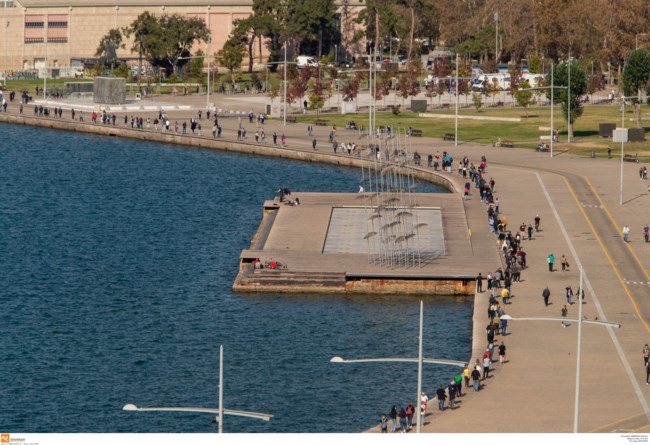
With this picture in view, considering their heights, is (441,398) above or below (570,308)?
below

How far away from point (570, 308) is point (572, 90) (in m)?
88.4

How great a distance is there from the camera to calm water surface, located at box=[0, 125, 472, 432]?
287 feet

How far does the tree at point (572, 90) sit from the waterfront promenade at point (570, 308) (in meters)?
14.2

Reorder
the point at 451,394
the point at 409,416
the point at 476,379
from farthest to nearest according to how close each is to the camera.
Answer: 1. the point at 476,379
2. the point at 451,394
3. the point at 409,416

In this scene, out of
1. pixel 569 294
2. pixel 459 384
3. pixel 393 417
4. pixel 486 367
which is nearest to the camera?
pixel 393 417

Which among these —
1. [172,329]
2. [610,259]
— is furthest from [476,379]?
[610,259]

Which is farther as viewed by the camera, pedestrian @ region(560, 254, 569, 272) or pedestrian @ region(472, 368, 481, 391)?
pedestrian @ region(560, 254, 569, 272)

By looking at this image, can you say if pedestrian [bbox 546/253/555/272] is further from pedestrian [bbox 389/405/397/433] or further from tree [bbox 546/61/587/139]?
tree [bbox 546/61/587/139]

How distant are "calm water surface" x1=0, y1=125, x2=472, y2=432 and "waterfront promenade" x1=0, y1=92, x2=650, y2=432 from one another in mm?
4365

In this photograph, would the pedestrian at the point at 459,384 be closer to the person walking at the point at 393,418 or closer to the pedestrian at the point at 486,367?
the pedestrian at the point at 486,367

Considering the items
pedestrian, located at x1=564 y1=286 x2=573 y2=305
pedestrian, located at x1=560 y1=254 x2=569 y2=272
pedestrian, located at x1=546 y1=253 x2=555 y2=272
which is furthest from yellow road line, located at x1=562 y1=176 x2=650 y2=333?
pedestrian, located at x1=546 y1=253 x2=555 y2=272

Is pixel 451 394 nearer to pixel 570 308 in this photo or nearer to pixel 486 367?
pixel 486 367

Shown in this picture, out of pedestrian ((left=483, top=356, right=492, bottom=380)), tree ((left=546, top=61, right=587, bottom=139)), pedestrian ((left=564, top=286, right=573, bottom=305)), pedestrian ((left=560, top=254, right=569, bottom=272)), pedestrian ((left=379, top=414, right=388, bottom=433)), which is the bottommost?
pedestrian ((left=379, top=414, right=388, bottom=433))

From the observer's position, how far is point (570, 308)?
347 ft
